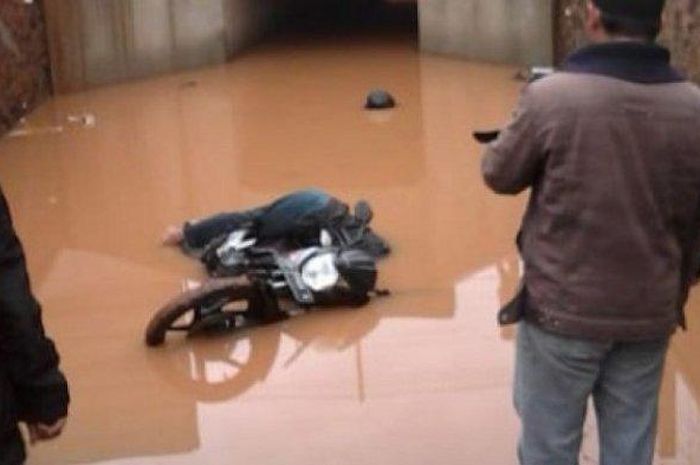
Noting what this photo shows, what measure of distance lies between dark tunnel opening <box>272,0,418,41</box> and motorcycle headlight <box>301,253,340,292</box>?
1041 centimetres

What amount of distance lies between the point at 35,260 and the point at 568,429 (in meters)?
5.15

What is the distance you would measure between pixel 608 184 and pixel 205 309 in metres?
3.37

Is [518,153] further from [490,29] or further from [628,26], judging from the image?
[490,29]

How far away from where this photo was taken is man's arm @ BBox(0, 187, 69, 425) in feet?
8.09

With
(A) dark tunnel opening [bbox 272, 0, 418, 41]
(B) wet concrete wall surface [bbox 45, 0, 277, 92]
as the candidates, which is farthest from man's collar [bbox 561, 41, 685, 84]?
(A) dark tunnel opening [bbox 272, 0, 418, 41]

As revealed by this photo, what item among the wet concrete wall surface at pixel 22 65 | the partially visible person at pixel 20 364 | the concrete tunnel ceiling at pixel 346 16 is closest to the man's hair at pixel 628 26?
the partially visible person at pixel 20 364

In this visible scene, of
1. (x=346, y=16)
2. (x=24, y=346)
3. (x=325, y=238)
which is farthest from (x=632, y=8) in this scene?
(x=346, y=16)

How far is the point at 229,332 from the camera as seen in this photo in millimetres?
5832

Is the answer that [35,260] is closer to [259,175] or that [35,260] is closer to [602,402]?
[259,175]

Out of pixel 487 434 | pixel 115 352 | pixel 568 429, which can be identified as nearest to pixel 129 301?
pixel 115 352

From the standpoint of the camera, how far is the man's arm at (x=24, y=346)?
2.47 metres

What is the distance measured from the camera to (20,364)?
2514 millimetres

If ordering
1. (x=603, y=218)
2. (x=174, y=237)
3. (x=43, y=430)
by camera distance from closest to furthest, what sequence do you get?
(x=43, y=430) → (x=603, y=218) → (x=174, y=237)

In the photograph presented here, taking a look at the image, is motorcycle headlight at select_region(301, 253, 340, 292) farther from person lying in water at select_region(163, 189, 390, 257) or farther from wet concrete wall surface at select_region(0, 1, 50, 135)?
wet concrete wall surface at select_region(0, 1, 50, 135)
